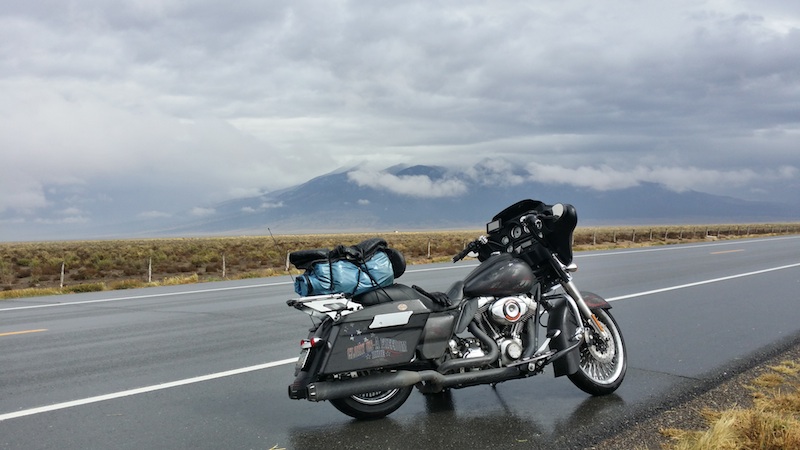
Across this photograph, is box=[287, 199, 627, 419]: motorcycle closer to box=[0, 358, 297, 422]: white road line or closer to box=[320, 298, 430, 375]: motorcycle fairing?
box=[320, 298, 430, 375]: motorcycle fairing

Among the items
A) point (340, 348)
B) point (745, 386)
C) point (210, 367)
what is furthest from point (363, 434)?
point (745, 386)

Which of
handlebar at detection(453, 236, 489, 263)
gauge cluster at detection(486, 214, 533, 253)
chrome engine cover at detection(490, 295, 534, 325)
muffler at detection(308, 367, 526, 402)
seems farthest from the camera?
handlebar at detection(453, 236, 489, 263)

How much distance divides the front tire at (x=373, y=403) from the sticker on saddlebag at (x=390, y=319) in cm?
54

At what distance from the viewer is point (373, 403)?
5.86 metres

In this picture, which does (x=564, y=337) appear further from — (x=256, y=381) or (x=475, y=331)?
(x=256, y=381)

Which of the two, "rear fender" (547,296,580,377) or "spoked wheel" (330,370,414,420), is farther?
"rear fender" (547,296,580,377)

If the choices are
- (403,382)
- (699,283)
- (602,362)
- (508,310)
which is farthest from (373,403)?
(699,283)

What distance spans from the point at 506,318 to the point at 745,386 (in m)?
2.57

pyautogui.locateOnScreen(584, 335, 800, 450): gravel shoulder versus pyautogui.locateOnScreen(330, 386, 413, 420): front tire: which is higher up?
pyautogui.locateOnScreen(330, 386, 413, 420): front tire

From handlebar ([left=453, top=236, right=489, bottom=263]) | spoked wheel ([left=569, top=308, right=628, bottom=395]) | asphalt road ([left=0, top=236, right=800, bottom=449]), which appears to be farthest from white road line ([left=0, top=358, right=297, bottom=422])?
spoked wheel ([left=569, top=308, right=628, bottom=395])

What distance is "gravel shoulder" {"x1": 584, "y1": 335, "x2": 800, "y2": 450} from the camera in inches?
211

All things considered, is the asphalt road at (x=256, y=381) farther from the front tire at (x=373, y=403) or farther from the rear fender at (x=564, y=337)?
the rear fender at (x=564, y=337)

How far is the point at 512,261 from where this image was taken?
6.13 metres

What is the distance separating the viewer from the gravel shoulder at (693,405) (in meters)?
5.36
